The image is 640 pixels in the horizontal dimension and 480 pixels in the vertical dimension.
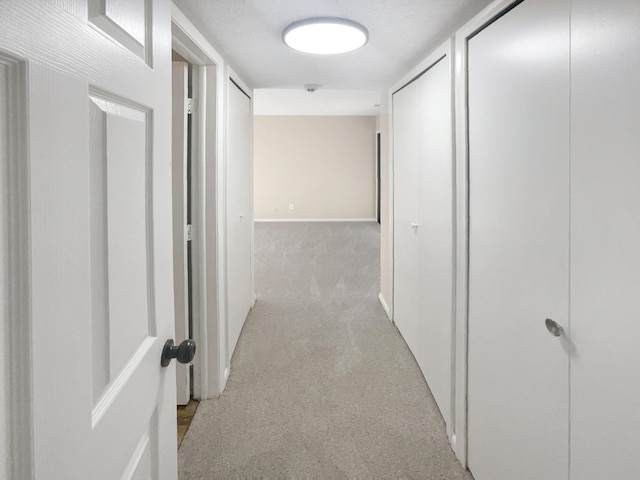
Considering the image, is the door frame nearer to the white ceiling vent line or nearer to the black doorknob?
the black doorknob

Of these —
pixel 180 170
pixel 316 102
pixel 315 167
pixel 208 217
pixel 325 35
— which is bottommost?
pixel 208 217

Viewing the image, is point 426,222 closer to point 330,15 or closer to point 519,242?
point 519,242

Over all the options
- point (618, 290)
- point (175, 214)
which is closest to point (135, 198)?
point (618, 290)

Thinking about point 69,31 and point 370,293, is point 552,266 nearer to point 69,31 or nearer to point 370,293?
point 69,31

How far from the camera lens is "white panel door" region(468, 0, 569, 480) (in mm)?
1099

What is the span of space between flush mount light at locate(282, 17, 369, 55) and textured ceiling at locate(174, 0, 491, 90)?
0.13ft

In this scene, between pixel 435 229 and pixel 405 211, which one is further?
pixel 405 211

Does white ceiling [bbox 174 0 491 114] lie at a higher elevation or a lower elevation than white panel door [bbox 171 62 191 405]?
higher

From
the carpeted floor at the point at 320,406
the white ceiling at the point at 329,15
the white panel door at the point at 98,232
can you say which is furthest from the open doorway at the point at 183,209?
the white panel door at the point at 98,232

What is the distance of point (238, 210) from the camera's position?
3.01m

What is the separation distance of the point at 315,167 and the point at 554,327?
858 cm

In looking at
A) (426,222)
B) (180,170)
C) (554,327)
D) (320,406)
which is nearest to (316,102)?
(426,222)

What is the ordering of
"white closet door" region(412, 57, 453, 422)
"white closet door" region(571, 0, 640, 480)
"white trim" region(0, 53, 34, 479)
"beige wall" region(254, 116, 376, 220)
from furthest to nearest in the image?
"beige wall" region(254, 116, 376, 220)
"white closet door" region(412, 57, 453, 422)
"white closet door" region(571, 0, 640, 480)
"white trim" region(0, 53, 34, 479)

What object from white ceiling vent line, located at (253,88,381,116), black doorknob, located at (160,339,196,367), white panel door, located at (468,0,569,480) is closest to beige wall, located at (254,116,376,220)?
white ceiling vent line, located at (253,88,381,116)
